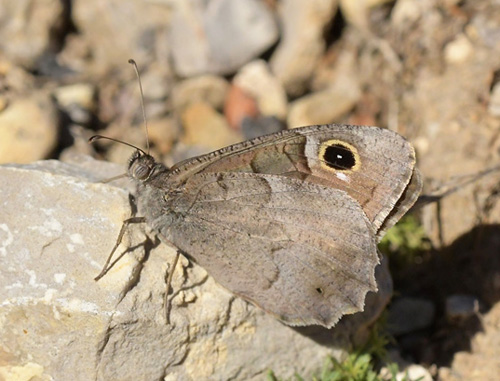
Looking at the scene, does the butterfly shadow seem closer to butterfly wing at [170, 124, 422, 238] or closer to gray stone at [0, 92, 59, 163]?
butterfly wing at [170, 124, 422, 238]

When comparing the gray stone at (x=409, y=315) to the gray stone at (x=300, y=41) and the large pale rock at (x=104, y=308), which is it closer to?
the large pale rock at (x=104, y=308)

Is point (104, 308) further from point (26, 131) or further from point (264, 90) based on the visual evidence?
point (264, 90)

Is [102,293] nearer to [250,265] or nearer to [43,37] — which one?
[250,265]

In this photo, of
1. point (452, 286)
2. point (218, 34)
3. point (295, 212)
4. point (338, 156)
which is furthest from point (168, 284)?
point (218, 34)

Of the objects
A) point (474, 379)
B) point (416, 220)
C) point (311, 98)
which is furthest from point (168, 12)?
point (474, 379)

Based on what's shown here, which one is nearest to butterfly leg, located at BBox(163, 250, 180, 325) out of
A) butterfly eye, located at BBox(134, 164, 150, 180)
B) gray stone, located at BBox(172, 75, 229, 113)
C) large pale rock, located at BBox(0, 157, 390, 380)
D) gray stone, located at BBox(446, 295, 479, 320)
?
large pale rock, located at BBox(0, 157, 390, 380)

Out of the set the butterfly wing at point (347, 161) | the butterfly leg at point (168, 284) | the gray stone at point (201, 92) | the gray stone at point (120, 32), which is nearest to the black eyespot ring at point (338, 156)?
the butterfly wing at point (347, 161)
